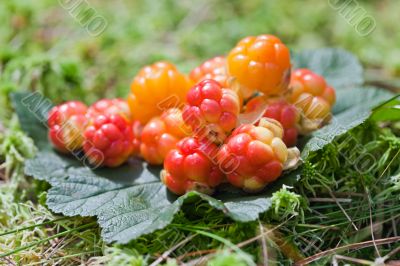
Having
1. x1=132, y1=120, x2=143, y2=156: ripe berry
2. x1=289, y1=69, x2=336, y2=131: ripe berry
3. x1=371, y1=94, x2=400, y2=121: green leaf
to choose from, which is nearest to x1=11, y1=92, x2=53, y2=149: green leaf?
x1=132, y1=120, x2=143, y2=156: ripe berry

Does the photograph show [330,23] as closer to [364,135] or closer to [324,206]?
[364,135]

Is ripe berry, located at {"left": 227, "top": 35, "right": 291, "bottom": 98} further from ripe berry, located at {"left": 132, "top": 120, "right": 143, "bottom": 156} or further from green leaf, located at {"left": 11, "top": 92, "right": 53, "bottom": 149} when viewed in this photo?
green leaf, located at {"left": 11, "top": 92, "right": 53, "bottom": 149}

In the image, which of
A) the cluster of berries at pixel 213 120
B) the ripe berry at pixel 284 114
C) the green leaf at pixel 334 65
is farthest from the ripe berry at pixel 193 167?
the green leaf at pixel 334 65

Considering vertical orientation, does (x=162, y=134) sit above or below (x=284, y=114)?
above

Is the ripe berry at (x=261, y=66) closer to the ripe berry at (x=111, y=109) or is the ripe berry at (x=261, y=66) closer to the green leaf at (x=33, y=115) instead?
the ripe berry at (x=111, y=109)

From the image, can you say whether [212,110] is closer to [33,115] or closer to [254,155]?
[254,155]

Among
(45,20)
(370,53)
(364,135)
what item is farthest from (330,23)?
(45,20)

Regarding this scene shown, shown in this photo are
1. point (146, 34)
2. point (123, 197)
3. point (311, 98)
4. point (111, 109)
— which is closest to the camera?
point (123, 197)

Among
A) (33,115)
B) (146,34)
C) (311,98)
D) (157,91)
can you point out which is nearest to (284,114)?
(311,98)
